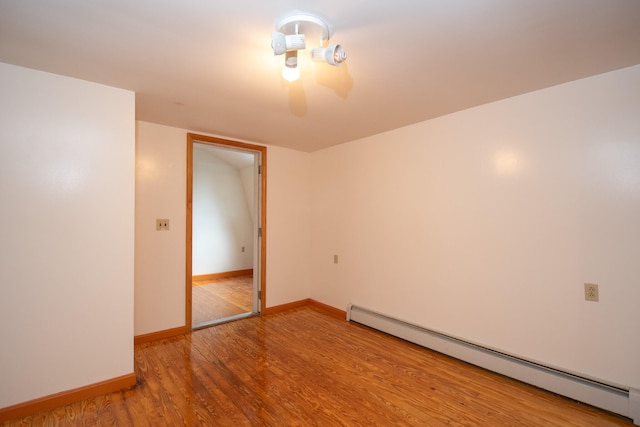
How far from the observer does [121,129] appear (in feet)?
7.30

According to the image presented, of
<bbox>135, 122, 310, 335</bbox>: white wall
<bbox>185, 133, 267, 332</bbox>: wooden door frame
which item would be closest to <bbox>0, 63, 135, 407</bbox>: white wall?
<bbox>135, 122, 310, 335</bbox>: white wall

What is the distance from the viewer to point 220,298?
460cm

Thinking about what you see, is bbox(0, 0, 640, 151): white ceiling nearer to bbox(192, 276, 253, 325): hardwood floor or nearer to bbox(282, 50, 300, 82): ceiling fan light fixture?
bbox(282, 50, 300, 82): ceiling fan light fixture

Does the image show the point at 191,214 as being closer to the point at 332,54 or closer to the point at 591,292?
the point at 332,54

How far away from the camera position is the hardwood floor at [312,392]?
186 cm

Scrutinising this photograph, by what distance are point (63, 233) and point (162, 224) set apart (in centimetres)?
108

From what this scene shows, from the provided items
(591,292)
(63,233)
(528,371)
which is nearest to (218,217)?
(63,233)

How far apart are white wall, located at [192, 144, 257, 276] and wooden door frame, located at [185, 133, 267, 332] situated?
93.5 inches

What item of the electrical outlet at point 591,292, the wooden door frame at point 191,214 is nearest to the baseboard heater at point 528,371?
the electrical outlet at point 591,292

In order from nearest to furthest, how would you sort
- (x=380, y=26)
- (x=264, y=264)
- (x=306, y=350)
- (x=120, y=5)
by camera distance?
(x=120, y=5), (x=380, y=26), (x=306, y=350), (x=264, y=264)

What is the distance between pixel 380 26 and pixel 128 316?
2.61 metres

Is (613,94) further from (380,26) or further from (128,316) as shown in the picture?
(128,316)

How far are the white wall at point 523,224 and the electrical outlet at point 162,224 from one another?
2.28m

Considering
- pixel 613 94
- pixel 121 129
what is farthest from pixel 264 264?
pixel 613 94
